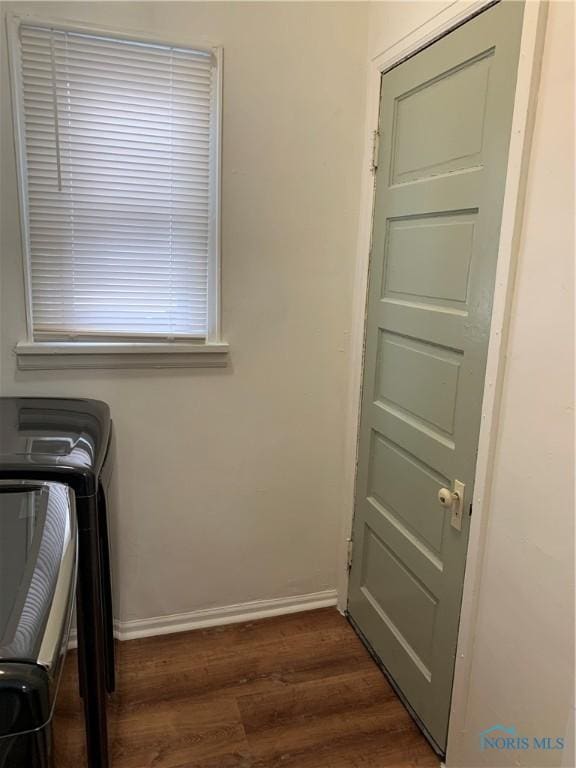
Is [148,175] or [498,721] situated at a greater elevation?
[148,175]

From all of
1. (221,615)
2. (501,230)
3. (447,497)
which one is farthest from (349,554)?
(501,230)

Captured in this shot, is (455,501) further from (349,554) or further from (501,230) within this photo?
(349,554)

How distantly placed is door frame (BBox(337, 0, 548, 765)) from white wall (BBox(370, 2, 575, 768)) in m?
0.02

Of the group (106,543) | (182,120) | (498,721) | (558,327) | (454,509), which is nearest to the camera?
(558,327)

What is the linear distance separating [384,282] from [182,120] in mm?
882

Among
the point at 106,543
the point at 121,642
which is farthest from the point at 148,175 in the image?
the point at 121,642

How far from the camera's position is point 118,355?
77.2 inches

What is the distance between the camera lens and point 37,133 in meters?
1.76

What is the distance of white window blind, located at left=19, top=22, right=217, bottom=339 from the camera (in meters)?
1.75

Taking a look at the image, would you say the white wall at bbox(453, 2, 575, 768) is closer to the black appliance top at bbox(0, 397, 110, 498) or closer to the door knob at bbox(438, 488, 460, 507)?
the door knob at bbox(438, 488, 460, 507)

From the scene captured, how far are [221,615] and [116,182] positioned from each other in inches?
67.7

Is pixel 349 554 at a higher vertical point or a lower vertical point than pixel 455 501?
lower

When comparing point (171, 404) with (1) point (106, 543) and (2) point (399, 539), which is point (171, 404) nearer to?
(1) point (106, 543)

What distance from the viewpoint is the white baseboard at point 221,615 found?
219cm
